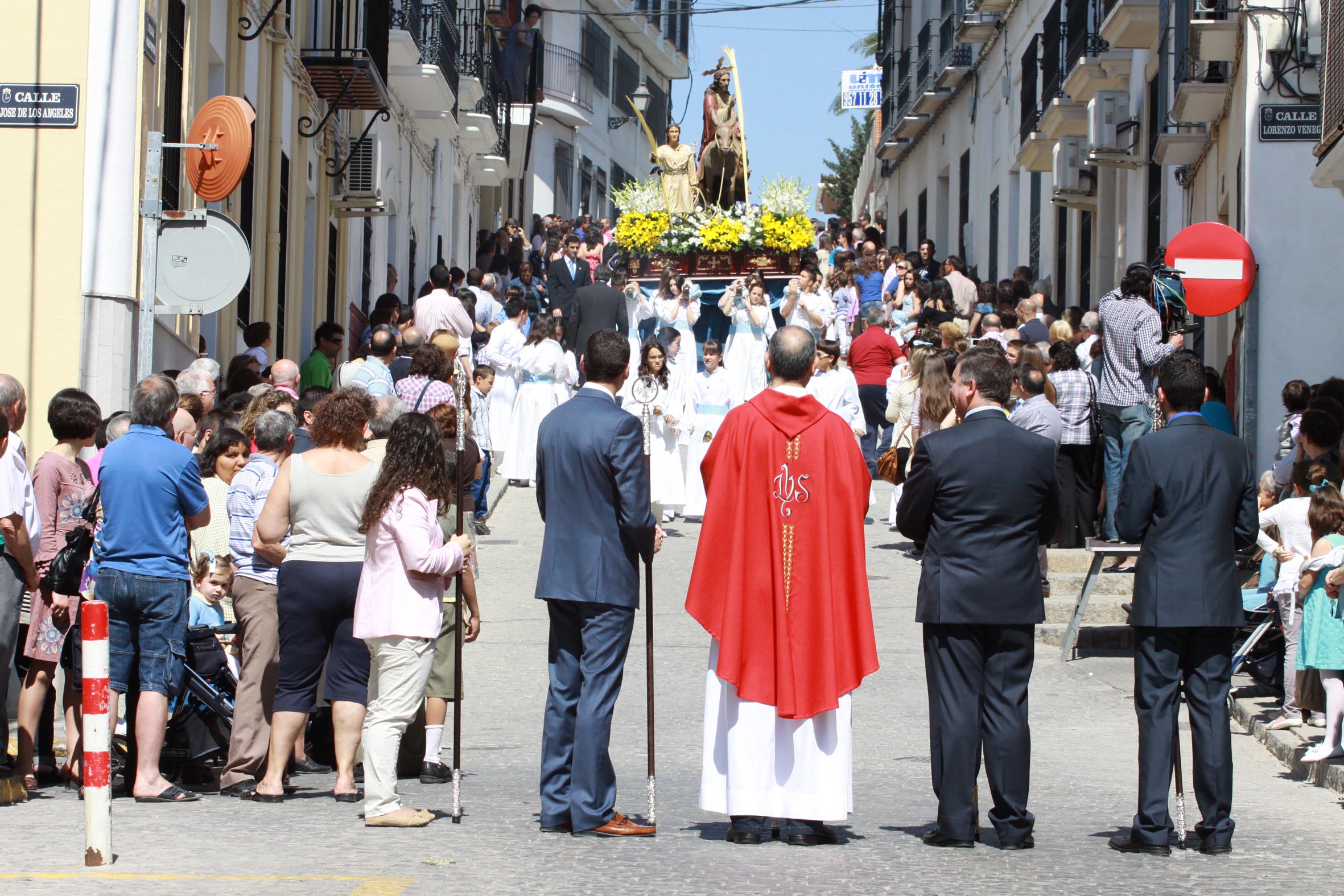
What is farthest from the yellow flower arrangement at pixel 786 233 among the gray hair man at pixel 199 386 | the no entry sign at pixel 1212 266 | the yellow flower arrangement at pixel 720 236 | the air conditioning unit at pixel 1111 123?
the gray hair man at pixel 199 386

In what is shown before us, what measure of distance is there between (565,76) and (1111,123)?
2908 cm

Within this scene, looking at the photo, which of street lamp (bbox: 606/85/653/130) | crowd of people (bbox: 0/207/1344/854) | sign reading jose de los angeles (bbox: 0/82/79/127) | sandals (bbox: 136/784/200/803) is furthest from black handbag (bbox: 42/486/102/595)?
street lamp (bbox: 606/85/653/130)

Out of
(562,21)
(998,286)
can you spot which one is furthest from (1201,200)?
(562,21)

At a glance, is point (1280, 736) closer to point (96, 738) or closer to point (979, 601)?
point (979, 601)

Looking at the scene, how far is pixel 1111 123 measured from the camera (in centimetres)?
2373

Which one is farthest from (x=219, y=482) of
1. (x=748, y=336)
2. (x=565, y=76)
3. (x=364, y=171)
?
(x=565, y=76)

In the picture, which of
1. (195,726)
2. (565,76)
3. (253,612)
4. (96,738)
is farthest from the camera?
(565,76)

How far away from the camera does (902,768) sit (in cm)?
971

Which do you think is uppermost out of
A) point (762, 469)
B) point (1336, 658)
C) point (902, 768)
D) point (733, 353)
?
point (733, 353)

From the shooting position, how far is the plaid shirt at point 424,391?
1352 centimetres

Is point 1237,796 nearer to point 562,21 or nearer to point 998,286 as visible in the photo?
point 998,286

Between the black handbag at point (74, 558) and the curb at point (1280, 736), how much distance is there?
5.73 metres

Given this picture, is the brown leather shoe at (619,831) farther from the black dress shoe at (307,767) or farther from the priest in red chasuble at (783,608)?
the black dress shoe at (307,767)

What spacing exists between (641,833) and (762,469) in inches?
58.2
